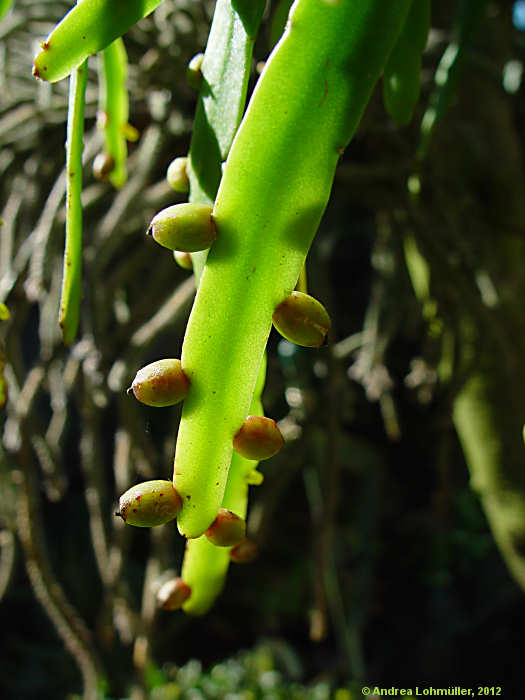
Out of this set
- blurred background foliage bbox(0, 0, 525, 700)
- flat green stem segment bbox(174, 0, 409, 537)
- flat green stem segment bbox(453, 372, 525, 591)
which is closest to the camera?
flat green stem segment bbox(174, 0, 409, 537)

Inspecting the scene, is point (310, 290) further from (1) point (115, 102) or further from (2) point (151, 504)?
(2) point (151, 504)

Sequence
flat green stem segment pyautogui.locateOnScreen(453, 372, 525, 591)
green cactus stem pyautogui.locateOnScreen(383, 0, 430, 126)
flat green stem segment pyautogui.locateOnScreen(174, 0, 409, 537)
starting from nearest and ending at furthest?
flat green stem segment pyautogui.locateOnScreen(174, 0, 409, 537), green cactus stem pyautogui.locateOnScreen(383, 0, 430, 126), flat green stem segment pyautogui.locateOnScreen(453, 372, 525, 591)

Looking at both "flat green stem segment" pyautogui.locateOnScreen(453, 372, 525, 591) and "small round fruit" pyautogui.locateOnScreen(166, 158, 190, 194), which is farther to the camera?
"flat green stem segment" pyautogui.locateOnScreen(453, 372, 525, 591)

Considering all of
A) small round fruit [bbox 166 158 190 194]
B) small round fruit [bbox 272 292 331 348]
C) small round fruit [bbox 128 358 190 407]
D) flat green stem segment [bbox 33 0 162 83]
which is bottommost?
small round fruit [bbox 128 358 190 407]

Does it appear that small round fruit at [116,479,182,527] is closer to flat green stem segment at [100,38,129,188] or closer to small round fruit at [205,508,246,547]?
small round fruit at [205,508,246,547]

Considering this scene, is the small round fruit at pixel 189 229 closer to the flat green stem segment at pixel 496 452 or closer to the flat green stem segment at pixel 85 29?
the flat green stem segment at pixel 85 29

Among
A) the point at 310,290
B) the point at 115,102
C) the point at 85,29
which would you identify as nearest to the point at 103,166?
the point at 115,102

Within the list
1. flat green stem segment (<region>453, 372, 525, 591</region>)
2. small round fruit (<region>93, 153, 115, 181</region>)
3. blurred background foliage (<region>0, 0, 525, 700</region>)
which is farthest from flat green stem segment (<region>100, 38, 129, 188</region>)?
flat green stem segment (<region>453, 372, 525, 591</region>)

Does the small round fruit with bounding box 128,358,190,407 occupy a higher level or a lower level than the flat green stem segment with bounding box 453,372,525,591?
higher
